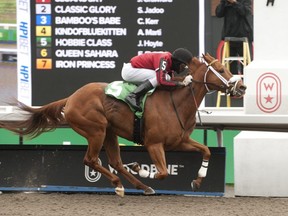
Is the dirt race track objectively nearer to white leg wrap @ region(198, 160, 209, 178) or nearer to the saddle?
white leg wrap @ region(198, 160, 209, 178)

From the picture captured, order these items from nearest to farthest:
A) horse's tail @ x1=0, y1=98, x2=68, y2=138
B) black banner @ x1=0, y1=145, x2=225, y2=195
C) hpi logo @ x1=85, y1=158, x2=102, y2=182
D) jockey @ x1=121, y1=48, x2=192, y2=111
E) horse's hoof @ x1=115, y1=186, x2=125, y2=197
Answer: jockey @ x1=121, y1=48, x2=192, y2=111
horse's hoof @ x1=115, y1=186, x2=125, y2=197
horse's tail @ x1=0, y1=98, x2=68, y2=138
black banner @ x1=0, y1=145, x2=225, y2=195
hpi logo @ x1=85, y1=158, x2=102, y2=182

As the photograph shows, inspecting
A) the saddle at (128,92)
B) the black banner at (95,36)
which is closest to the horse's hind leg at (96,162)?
the saddle at (128,92)

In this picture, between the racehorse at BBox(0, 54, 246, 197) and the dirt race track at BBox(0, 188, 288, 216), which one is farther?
the racehorse at BBox(0, 54, 246, 197)

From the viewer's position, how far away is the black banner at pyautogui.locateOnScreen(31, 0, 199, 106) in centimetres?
1420

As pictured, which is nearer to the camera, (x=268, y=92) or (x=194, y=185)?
(x=194, y=185)

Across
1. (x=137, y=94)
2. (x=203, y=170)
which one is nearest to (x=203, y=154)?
(x=203, y=170)

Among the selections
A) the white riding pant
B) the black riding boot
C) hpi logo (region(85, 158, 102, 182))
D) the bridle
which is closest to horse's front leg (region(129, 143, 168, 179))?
the black riding boot

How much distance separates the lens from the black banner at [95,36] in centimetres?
1420

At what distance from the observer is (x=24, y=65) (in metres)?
14.5

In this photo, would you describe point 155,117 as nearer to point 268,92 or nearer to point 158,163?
point 158,163

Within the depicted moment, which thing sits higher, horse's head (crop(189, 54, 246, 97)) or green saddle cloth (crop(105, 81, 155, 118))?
horse's head (crop(189, 54, 246, 97))

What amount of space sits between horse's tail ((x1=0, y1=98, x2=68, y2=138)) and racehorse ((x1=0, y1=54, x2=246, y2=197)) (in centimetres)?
31

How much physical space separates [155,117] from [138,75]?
506mm

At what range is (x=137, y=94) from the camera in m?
12.2
